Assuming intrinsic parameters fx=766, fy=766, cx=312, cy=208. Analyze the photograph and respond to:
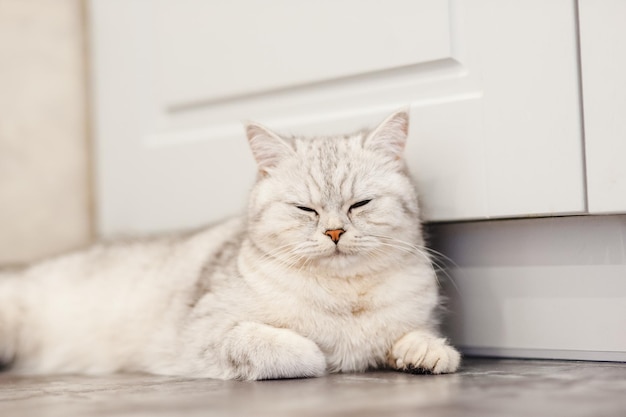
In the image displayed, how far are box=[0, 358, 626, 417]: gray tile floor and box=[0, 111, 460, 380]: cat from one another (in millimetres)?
66

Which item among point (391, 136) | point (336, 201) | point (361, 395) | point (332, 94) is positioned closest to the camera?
point (361, 395)

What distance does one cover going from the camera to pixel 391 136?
1848 millimetres

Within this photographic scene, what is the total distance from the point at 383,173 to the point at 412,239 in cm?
17

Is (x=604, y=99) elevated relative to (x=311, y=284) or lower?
elevated

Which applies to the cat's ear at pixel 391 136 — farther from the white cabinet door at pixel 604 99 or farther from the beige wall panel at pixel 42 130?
the beige wall panel at pixel 42 130

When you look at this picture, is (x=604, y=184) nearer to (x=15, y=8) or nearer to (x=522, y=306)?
(x=522, y=306)

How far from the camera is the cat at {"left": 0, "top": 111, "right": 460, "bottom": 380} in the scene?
1.68 meters

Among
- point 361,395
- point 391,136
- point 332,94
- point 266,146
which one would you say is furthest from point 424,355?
point 332,94

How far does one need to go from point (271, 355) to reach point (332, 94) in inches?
32.4

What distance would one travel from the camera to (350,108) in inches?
82.8

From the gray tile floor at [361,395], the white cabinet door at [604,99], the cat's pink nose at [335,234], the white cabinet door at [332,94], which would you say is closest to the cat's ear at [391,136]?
the white cabinet door at [332,94]

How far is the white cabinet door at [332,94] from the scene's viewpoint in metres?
1.81

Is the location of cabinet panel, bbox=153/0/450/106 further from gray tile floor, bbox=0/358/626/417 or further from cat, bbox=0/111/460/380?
gray tile floor, bbox=0/358/626/417

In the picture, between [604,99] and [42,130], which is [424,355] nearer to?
[604,99]
